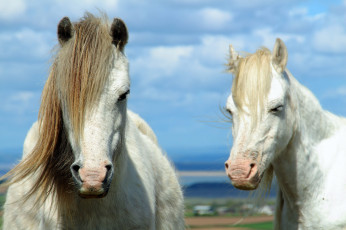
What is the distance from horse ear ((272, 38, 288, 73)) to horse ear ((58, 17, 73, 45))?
179 centimetres

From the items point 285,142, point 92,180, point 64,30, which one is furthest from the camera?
point 285,142

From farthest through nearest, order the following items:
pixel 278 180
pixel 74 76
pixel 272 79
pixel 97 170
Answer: pixel 278 180, pixel 272 79, pixel 74 76, pixel 97 170

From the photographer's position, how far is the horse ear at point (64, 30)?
4.13 m

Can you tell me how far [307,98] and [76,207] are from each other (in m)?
2.26

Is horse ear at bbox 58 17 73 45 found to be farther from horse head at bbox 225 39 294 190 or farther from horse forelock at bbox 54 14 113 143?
horse head at bbox 225 39 294 190

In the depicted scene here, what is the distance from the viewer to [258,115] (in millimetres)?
4613

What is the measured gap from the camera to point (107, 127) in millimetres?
3865

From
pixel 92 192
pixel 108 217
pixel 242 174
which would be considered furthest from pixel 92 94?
pixel 242 174

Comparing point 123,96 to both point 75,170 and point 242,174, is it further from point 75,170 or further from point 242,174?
point 242,174

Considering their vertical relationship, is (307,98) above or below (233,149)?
above

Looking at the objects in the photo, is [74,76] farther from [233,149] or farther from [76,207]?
[233,149]

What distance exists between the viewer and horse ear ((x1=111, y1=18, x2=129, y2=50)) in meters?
4.23

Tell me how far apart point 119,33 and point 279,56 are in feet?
4.90

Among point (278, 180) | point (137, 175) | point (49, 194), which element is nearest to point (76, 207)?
point (49, 194)
